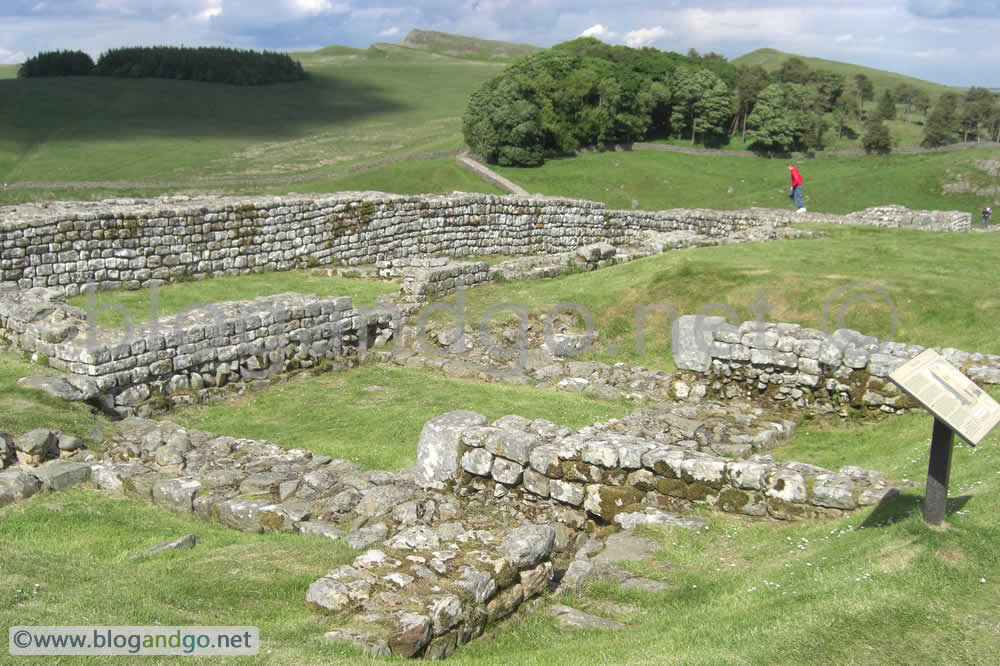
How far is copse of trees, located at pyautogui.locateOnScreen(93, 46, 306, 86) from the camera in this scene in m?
124

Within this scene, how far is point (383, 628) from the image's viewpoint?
6.93 m

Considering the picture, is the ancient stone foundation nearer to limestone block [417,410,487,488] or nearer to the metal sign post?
limestone block [417,410,487,488]

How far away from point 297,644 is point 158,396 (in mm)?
9766

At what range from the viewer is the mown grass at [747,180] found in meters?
54.7

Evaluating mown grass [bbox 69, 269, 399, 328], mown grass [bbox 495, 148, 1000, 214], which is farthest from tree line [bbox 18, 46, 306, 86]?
mown grass [bbox 69, 269, 399, 328]

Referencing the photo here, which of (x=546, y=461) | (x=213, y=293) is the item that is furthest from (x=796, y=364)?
(x=213, y=293)

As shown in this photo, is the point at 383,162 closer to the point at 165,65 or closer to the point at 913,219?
the point at 913,219

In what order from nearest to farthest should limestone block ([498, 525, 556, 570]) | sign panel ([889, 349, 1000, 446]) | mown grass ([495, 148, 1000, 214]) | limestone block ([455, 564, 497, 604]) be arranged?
sign panel ([889, 349, 1000, 446]) < limestone block ([455, 564, 497, 604]) < limestone block ([498, 525, 556, 570]) < mown grass ([495, 148, 1000, 214])

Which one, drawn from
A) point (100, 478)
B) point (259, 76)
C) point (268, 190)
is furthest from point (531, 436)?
point (259, 76)

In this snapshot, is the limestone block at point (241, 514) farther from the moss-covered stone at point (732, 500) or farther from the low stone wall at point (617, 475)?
the moss-covered stone at point (732, 500)

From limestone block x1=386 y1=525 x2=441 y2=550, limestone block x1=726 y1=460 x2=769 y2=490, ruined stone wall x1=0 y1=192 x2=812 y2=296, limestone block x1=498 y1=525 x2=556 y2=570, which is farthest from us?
ruined stone wall x1=0 y1=192 x2=812 y2=296

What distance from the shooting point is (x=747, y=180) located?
65.1 m

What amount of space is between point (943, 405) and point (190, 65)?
13602 centimetres

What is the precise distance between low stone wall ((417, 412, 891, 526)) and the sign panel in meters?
2.44
